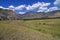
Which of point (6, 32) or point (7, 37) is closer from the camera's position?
point (7, 37)

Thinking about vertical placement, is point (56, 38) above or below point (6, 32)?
below

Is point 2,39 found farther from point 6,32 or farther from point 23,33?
point 23,33

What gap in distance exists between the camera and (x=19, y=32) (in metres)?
18.9

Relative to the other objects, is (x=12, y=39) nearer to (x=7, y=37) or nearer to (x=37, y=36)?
(x=7, y=37)

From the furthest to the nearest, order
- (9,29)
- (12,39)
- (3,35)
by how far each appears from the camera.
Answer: (9,29) → (3,35) → (12,39)

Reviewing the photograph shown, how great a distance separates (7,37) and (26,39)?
8.12ft

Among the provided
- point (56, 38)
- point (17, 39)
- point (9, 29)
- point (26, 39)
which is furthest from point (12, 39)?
point (56, 38)

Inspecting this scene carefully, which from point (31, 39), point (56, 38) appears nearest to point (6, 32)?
point (31, 39)

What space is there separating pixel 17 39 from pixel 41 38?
317cm

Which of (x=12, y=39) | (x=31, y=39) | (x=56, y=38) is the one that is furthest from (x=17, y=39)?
(x=56, y=38)

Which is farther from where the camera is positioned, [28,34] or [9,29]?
[9,29]

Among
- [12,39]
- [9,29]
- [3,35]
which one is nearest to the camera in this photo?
[12,39]

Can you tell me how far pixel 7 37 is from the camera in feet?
57.5

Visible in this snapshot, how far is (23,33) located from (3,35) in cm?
270
